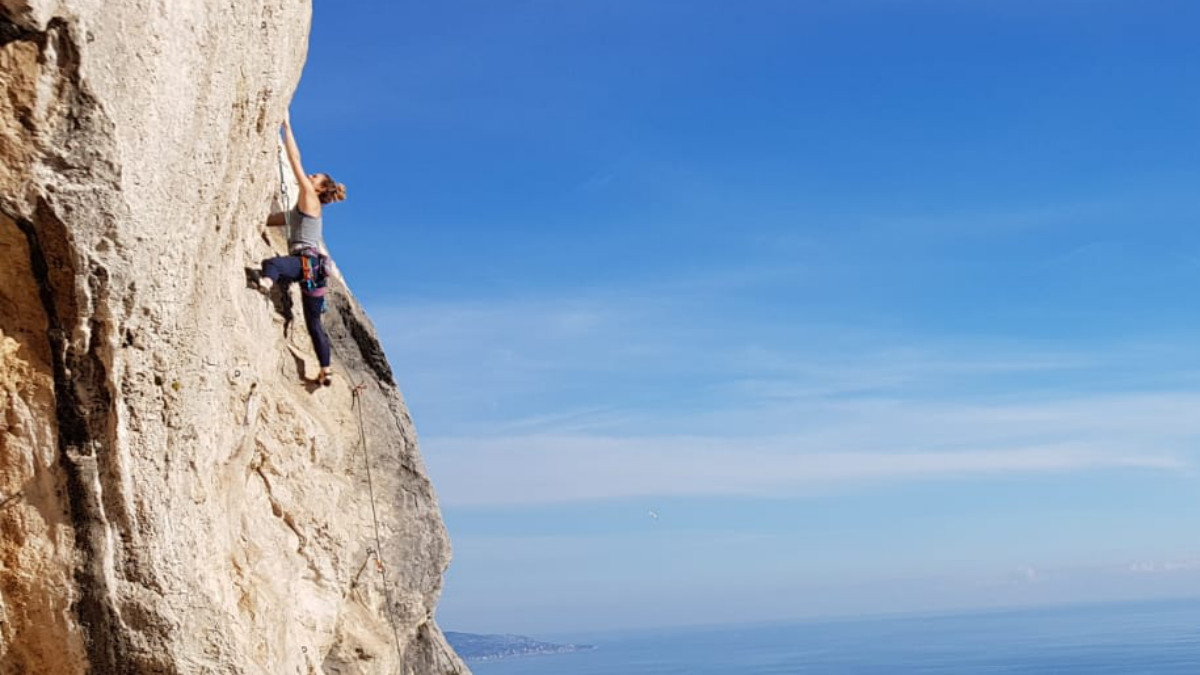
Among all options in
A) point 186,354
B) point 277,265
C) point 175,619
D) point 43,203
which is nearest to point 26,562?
point 175,619

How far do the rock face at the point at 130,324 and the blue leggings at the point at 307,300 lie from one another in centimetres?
180

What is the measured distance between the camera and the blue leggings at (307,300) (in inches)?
542

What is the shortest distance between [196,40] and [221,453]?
3.91m

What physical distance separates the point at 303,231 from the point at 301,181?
627 millimetres

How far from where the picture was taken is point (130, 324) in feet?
30.1

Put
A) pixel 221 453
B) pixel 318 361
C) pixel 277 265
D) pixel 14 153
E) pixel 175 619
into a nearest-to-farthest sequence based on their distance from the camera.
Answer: pixel 14 153
pixel 175 619
pixel 221 453
pixel 277 265
pixel 318 361

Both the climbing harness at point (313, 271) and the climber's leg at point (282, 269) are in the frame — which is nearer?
→ the climber's leg at point (282, 269)

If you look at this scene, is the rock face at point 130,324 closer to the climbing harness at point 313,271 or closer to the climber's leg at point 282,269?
the climber's leg at point 282,269

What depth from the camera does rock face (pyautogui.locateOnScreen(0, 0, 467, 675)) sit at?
8469 mm

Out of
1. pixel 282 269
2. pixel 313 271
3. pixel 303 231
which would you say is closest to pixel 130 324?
pixel 282 269

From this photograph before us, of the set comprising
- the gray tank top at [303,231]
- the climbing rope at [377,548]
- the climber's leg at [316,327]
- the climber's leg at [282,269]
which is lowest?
the climbing rope at [377,548]

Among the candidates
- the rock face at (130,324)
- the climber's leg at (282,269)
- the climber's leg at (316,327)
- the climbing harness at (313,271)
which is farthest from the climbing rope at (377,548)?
the rock face at (130,324)

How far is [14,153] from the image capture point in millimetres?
8344

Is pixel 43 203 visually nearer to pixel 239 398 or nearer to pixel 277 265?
pixel 239 398
